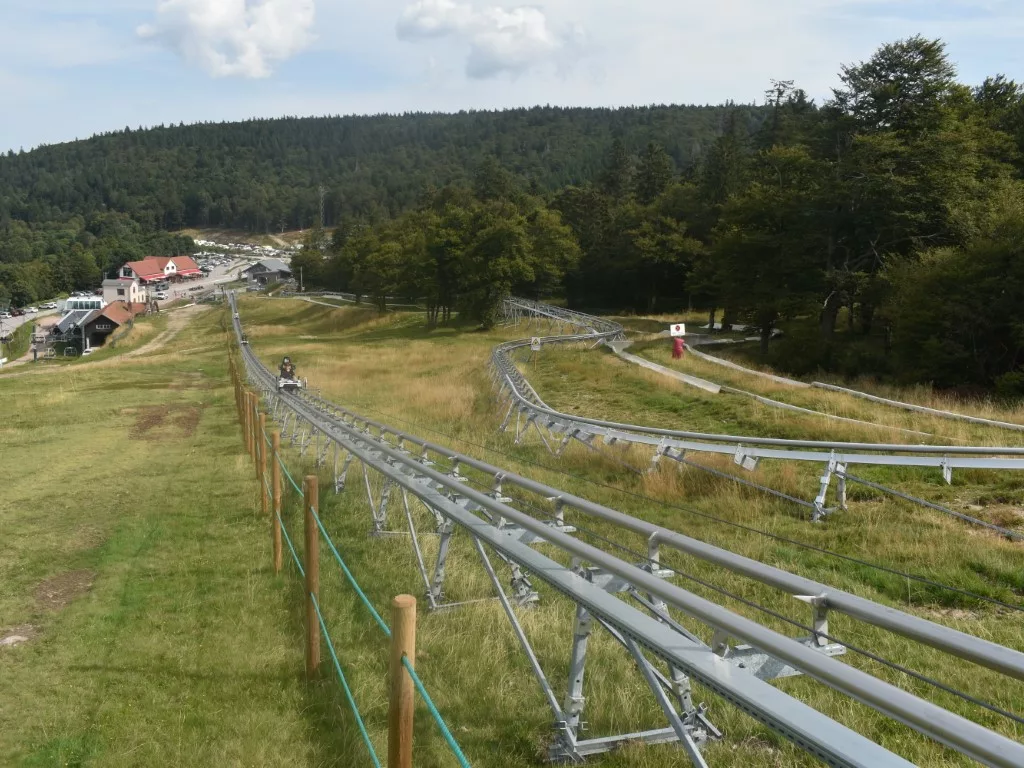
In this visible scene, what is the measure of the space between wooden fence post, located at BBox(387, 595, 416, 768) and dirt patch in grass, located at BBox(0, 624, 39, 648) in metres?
6.16

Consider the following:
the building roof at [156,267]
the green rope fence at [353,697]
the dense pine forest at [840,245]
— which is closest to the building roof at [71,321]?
the building roof at [156,267]

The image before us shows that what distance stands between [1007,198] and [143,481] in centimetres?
3256

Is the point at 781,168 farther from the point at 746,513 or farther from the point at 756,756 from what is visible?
the point at 756,756

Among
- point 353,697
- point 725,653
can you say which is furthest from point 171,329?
point 725,653

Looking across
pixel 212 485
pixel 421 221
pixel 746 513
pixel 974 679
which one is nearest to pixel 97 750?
pixel 974 679

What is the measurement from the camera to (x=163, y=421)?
1017 inches

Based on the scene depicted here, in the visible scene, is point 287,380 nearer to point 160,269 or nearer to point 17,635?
point 17,635

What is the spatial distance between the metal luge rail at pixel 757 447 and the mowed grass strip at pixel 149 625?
6.71 m

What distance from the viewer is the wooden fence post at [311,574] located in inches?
234

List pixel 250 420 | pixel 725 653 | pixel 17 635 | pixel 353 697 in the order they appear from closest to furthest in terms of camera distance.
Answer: pixel 725 653 → pixel 353 697 → pixel 17 635 → pixel 250 420

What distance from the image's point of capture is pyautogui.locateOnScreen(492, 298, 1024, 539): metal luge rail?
9961mm

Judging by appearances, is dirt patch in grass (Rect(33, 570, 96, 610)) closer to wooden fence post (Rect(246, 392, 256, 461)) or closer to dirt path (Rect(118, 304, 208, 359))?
wooden fence post (Rect(246, 392, 256, 461))

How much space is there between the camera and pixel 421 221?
93250 millimetres

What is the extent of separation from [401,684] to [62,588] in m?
7.96
